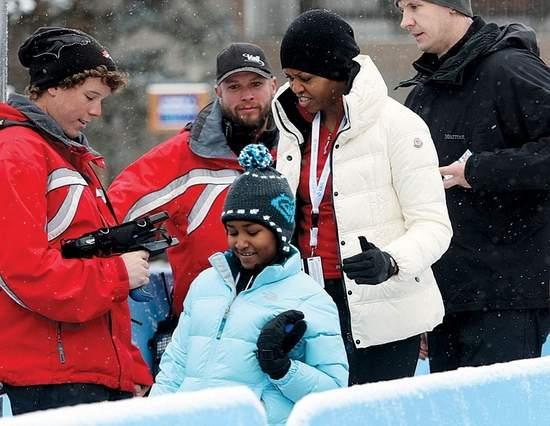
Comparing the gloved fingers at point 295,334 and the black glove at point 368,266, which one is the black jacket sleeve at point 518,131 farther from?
the gloved fingers at point 295,334

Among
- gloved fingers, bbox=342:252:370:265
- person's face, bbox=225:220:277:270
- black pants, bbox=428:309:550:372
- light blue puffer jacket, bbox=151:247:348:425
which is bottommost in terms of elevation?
black pants, bbox=428:309:550:372

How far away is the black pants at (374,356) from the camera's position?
191 inches

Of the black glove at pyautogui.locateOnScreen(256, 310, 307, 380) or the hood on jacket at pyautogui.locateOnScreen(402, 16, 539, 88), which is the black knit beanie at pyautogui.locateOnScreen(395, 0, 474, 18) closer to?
the hood on jacket at pyautogui.locateOnScreen(402, 16, 539, 88)

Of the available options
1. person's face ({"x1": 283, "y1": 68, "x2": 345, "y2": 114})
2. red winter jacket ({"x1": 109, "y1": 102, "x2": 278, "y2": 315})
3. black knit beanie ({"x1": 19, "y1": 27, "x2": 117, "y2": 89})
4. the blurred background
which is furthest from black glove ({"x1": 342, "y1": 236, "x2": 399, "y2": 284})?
the blurred background

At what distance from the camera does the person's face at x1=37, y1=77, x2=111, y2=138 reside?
4781 millimetres

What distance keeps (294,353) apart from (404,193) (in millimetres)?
776

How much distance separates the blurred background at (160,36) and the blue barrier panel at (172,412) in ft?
49.0

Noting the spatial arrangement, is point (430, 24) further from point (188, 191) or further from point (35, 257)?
point (35, 257)

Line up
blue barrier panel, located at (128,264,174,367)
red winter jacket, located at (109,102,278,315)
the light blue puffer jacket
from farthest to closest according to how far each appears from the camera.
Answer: blue barrier panel, located at (128,264,174,367), red winter jacket, located at (109,102,278,315), the light blue puffer jacket

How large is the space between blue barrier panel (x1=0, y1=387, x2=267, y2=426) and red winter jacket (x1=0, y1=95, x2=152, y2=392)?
1.58 m

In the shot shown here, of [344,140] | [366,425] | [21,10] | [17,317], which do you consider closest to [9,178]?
[17,317]

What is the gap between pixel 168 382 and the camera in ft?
14.5

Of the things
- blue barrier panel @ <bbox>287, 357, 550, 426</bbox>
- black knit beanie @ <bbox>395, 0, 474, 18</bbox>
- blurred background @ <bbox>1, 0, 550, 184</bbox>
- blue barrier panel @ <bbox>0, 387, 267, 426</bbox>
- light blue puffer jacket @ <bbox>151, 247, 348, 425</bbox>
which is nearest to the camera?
blue barrier panel @ <bbox>0, 387, 267, 426</bbox>

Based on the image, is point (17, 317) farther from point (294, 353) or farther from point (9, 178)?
point (294, 353)
